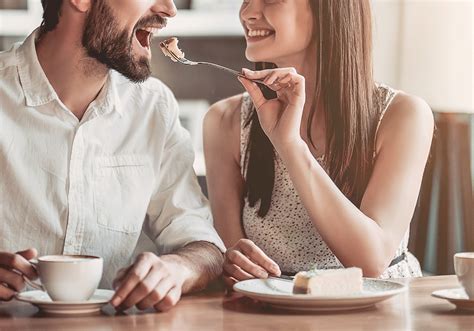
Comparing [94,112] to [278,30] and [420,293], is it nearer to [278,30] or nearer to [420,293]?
[278,30]

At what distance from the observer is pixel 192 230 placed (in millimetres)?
1800

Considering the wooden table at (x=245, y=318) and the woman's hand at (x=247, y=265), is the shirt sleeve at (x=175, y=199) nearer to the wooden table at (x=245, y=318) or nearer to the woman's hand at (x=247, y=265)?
the woman's hand at (x=247, y=265)

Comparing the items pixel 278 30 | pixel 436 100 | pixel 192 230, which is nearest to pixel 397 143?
pixel 278 30

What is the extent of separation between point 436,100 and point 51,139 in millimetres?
1995

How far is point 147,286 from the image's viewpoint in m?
1.35

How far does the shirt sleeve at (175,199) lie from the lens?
72.4 inches

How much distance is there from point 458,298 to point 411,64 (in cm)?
231

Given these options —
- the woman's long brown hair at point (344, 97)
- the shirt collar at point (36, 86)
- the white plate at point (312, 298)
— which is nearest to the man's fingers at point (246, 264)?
the white plate at point (312, 298)

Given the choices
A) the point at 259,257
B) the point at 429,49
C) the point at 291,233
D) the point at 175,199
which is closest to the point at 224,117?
the point at 291,233

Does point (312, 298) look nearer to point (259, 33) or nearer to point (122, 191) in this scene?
point (122, 191)

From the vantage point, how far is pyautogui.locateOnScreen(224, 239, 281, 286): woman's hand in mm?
1557

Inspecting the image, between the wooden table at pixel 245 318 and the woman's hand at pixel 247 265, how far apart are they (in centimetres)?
11

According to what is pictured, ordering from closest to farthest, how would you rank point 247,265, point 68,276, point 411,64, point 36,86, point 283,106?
point 68,276 < point 247,265 < point 36,86 < point 283,106 < point 411,64

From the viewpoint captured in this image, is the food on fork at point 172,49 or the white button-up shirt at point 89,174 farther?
the food on fork at point 172,49
